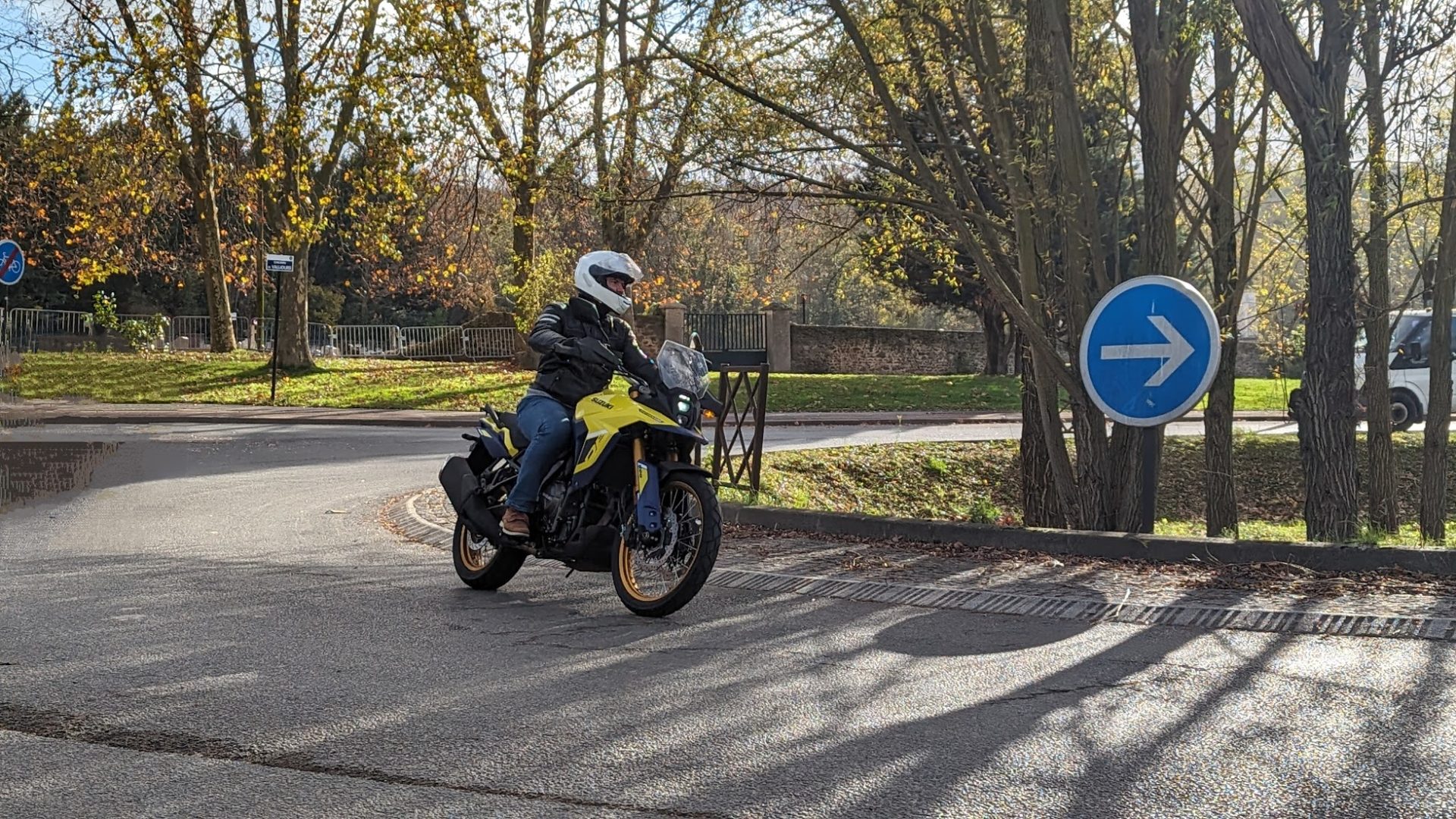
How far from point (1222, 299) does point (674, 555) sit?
31.9 feet

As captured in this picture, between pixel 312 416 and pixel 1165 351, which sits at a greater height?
pixel 1165 351

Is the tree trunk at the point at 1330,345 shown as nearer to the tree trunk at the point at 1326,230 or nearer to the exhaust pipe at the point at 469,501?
the tree trunk at the point at 1326,230

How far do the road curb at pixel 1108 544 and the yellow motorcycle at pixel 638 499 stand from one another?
235 cm

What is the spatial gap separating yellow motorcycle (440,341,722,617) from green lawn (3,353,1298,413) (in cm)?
1882

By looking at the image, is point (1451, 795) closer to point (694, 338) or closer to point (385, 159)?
point (694, 338)

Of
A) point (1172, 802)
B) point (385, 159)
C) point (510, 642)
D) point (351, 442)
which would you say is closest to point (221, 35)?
point (385, 159)

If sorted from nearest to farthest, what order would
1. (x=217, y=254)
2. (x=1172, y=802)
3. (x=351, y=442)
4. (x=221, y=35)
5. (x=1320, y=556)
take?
(x=1172, y=802) < (x=1320, y=556) < (x=351, y=442) < (x=221, y=35) < (x=217, y=254)

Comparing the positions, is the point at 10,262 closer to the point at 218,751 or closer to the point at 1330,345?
the point at 1330,345

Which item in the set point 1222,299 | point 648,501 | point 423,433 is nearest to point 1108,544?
point 648,501

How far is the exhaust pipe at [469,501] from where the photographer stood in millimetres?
7512

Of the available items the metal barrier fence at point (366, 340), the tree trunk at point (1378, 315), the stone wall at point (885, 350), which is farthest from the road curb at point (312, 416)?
the metal barrier fence at point (366, 340)

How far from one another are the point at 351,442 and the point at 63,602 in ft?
41.9

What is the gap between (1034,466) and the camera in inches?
559

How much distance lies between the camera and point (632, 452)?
6.96 m
